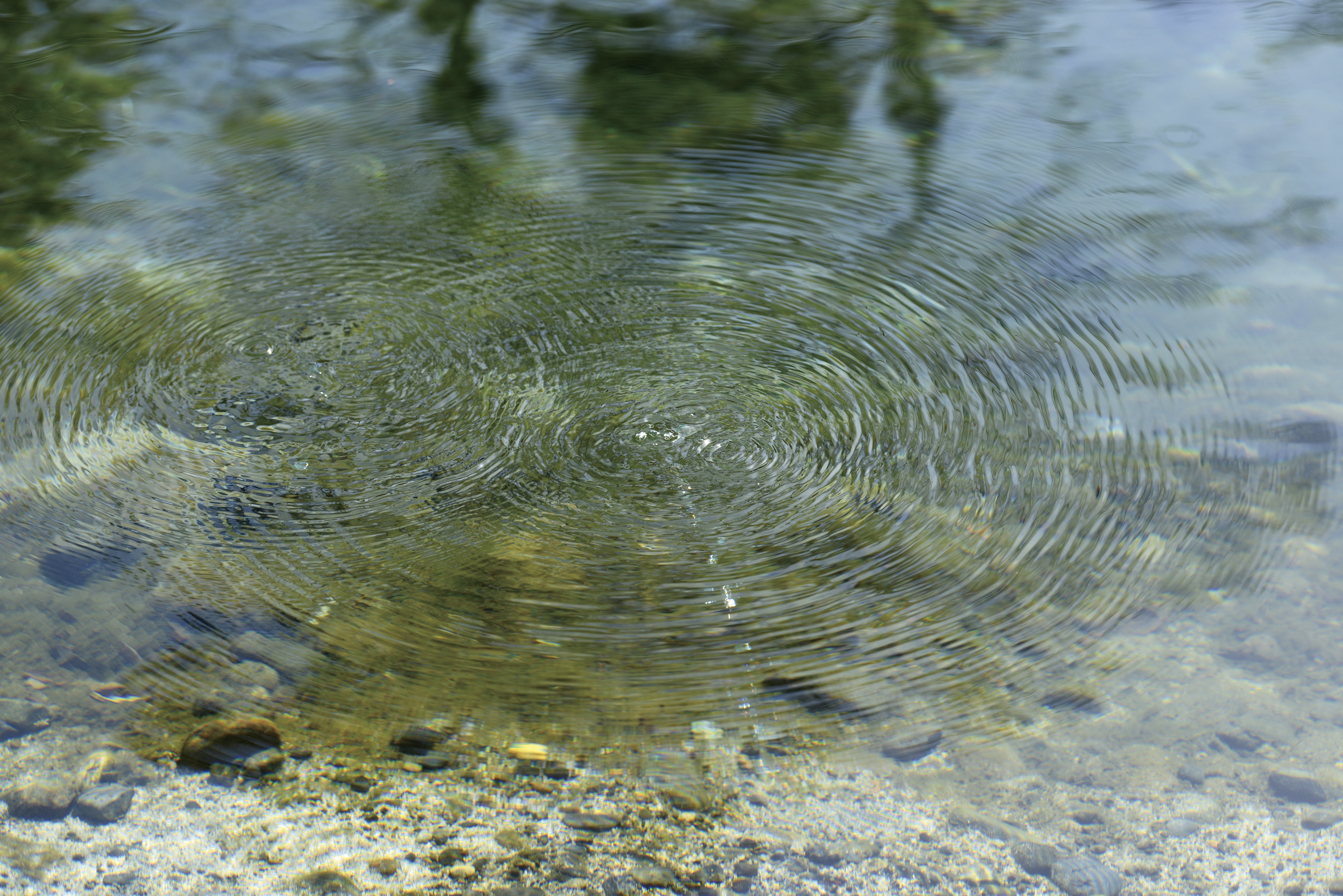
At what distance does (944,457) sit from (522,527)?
98 centimetres

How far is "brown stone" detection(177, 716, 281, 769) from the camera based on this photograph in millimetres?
2008

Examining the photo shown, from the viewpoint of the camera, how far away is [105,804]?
1.94 metres

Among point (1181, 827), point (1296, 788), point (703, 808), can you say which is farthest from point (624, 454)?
point (1296, 788)

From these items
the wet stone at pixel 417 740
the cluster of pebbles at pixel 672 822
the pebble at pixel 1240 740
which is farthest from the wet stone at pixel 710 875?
the pebble at pixel 1240 740

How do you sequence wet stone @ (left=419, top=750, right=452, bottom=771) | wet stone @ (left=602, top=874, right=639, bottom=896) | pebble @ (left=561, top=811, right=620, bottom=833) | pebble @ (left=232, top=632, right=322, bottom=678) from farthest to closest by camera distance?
pebble @ (left=232, top=632, right=322, bottom=678)
wet stone @ (left=419, top=750, right=452, bottom=771)
pebble @ (left=561, top=811, right=620, bottom=833)
wet stone @ (left=602, top=874, right=639, bottom=896)

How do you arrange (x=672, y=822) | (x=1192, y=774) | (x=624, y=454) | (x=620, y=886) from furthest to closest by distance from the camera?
1. (x=624, y=454)
2. (x=1192, y=774)
3. (x=672, y=822)
4. (x=620, y=886)

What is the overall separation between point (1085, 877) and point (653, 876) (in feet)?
2.29

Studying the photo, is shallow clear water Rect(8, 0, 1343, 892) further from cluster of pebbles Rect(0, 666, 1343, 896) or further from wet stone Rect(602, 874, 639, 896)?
wet stone Rect(602, 874, 639, 896)

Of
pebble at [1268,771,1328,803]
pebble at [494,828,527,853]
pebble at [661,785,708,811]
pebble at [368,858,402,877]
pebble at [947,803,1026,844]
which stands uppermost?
pebble at [368,858,402,877]

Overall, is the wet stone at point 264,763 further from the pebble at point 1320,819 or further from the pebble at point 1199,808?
the pebble at point 1320,819

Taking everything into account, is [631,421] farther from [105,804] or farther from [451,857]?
[105,804]

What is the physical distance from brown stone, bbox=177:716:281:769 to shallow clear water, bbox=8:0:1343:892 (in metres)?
0.04

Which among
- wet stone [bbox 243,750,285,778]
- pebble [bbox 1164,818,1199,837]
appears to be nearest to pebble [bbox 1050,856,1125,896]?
pebble [bbox 1164,818,1199,837]

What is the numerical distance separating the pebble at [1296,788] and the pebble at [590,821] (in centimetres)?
115
